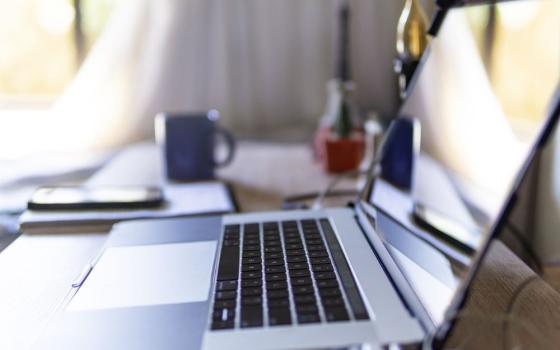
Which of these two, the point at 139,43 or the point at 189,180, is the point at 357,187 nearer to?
the point at 189,180

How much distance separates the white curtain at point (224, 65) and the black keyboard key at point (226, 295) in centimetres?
109

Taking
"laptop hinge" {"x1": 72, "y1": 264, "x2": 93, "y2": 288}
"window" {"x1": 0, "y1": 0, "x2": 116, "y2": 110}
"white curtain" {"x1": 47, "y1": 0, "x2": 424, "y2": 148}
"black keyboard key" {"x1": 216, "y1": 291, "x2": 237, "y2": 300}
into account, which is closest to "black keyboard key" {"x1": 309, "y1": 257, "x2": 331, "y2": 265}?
"black keyboard key" {"x1": 216, "y1": 291, "x2": 237, "y2": 300}

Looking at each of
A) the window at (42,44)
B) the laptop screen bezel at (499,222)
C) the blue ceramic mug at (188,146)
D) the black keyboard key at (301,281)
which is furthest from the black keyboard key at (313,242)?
the window at (42,44)

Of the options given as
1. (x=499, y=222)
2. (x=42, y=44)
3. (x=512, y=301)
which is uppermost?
(x=42, y=44)

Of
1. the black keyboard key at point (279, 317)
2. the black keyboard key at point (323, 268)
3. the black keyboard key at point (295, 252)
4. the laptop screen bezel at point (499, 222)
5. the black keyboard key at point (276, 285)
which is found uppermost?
the laptop screen bezel at point (499, 222)

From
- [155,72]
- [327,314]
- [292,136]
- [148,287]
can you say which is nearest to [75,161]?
[155,72]

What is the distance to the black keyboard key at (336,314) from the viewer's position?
414mm

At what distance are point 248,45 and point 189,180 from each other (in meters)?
0.66

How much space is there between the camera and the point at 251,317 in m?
0.42

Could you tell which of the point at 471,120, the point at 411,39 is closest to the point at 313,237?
the point at 471,120

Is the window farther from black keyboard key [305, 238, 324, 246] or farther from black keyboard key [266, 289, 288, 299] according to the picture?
black keyboard key [266, 289, 288, 299]

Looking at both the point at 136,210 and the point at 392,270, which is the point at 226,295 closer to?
the point at 392,270

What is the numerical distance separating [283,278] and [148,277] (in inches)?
5.5

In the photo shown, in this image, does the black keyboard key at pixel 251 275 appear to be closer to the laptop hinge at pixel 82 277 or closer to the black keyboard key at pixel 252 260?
the black keyboard key at pixel 252 260
